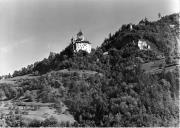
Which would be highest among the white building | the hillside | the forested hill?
the forested hill

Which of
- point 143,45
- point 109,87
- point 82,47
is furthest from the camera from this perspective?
point 82,47

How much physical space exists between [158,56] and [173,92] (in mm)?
30682

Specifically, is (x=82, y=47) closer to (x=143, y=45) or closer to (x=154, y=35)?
(x=143, y=45)

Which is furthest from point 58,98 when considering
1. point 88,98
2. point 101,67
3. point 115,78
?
point 101,67

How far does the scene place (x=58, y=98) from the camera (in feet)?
219

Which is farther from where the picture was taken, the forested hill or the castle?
the castle

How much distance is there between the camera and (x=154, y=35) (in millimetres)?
97000

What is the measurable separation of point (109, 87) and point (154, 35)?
36076 millimetres

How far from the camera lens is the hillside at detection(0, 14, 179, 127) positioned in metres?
51.7

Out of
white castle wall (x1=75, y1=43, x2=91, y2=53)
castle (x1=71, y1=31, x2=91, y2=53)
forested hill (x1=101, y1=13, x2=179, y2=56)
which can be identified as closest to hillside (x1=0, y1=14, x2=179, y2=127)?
forested hill (x1=101, y1=13, x2=179, y2=56)

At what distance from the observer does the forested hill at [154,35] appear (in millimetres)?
93062

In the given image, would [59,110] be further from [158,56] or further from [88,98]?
[158,56]

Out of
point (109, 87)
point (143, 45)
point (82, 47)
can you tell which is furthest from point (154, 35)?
point (109, 87)

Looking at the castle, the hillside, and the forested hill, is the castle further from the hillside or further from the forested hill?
the forested hill
